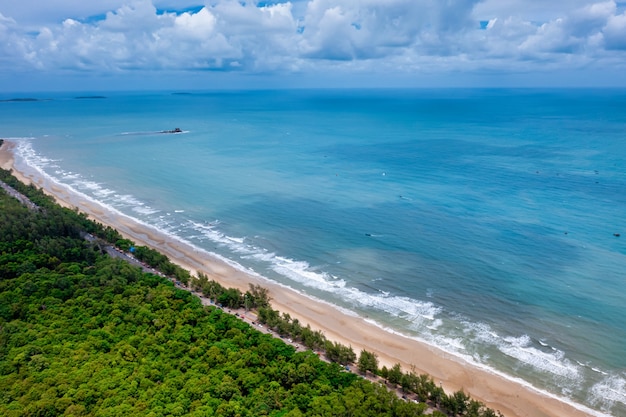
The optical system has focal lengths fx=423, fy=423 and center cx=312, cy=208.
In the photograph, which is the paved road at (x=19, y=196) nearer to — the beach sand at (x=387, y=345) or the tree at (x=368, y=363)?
the beach sand at (x=387, y=345)

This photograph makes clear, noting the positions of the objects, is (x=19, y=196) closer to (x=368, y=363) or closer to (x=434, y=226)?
(x=368, y=363)

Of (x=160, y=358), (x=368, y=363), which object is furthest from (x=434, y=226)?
(x=160, y=358)

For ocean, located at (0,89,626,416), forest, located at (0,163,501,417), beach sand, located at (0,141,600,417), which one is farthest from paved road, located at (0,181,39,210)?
forest, located at (0,163,501,417)

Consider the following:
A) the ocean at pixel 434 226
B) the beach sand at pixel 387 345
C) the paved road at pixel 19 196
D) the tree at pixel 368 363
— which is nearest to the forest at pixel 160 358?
the tree at pixel 368 363

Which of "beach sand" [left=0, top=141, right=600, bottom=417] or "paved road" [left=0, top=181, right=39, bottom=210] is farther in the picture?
"paved road" [left=0, top=181, right=39, bottom=210]

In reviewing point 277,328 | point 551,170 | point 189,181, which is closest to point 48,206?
point 189,181

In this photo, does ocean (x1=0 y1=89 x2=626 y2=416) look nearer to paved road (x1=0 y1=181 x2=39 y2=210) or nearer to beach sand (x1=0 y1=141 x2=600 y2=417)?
beach sand (x1=0 y1=141 x2=600 y2=417)

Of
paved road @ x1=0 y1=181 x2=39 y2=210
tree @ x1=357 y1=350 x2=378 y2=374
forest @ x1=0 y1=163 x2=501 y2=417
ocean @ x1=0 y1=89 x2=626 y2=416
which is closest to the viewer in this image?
forest @ x1=0 y1=163 x2=501 y2=417
